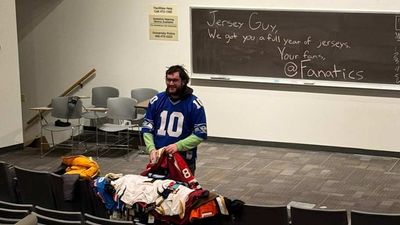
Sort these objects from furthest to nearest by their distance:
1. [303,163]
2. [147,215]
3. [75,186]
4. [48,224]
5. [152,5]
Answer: [152,5], [303,163], [75,186], [147,215], [48,224]

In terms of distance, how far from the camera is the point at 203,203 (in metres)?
5.99

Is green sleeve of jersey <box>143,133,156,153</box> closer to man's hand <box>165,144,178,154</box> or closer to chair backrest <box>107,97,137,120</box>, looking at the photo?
man's hand <box>165,144,178,154</box>

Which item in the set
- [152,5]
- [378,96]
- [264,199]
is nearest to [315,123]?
[378,96]

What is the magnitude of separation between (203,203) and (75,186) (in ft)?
4.76

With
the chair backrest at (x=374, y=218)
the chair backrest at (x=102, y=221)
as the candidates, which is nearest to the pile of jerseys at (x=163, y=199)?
the chair backrest at (x=102, y=221)

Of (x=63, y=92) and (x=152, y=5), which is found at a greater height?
(x=152, y=5)

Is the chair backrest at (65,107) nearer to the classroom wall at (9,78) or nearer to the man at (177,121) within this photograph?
the classroom wall at (9,78)

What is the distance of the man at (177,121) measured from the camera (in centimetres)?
633

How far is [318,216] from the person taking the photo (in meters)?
5.68

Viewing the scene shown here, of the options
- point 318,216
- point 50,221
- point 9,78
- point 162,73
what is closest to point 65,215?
point 50,221

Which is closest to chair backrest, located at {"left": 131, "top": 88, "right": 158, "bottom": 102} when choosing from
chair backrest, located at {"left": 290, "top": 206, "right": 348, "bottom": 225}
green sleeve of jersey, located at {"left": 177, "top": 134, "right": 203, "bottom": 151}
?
green sleeve of jersey, located at {"left": 177, "top": 134, "right": 203, "bottom": 151}

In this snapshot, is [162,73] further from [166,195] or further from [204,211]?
[204,211]

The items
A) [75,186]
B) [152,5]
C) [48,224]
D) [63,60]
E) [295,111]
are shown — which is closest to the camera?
[48,224]

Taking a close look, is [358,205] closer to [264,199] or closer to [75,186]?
[264,199]
